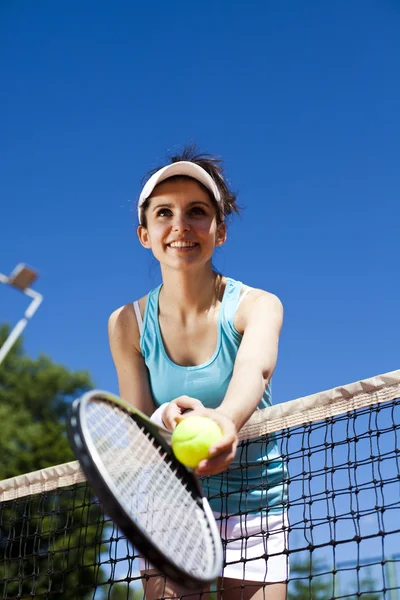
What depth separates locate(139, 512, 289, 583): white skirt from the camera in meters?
2.91

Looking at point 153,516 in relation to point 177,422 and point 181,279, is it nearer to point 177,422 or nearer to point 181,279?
point 177,422

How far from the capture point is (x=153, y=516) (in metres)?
2.05

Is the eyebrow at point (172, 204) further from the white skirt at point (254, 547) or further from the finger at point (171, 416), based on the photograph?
the white skirt at point (254, 547)

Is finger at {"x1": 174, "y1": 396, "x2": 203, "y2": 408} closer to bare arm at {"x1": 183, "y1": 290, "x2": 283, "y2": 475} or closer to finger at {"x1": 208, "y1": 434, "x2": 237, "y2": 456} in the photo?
bare arm at {"x1": 183, "y1": 290, "x2": 283, "y2": 475}

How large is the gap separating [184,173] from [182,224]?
19 centimetres

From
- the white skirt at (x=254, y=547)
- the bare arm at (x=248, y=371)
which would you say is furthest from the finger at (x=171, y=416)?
the white skirt at (x=254, y=547)

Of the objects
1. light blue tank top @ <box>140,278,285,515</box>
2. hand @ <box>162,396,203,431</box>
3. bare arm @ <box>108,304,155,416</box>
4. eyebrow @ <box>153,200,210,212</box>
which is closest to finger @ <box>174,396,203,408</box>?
hand @ <box>162,396,203,431</box>

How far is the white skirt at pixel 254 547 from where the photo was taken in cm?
291

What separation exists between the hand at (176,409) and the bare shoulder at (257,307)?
1.70ft

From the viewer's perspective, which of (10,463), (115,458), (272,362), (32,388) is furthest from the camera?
(32,388)

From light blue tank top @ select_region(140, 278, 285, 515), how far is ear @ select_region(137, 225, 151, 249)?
7.0 inches

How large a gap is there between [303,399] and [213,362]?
601mm

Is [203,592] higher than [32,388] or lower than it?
higher

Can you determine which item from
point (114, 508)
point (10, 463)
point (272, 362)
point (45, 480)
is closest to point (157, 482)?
point (114, 508)
